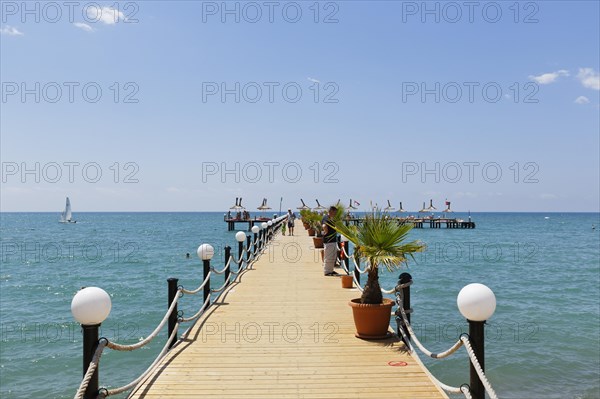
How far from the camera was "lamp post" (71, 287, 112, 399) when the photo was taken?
423cm

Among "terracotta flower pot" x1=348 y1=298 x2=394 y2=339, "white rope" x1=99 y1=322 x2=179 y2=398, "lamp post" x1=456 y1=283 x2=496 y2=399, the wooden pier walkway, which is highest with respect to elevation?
"lamp post" x1=456 y1=283 x2=496 y2=399

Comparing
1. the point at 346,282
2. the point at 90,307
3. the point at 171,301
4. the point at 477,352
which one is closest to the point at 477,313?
the point at 477,352

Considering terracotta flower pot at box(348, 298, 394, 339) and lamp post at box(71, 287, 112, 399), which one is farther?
terracotta flower pot at box(348, 298, 394, 339)

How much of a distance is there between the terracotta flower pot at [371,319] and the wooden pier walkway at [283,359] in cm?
15

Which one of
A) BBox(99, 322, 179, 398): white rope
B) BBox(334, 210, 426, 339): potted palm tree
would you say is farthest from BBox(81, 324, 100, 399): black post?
BBox(334, 210, 426, 339): potted palm tree

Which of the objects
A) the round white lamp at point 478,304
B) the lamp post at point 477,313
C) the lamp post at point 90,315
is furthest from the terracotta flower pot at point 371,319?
the lamp post at point 90,315

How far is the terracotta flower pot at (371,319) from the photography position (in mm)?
7008

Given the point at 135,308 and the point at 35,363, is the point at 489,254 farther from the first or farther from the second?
the point at 35,363

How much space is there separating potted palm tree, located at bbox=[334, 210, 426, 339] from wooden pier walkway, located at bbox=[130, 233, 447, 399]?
241 millimetres

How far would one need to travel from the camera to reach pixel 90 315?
4262 millimetres

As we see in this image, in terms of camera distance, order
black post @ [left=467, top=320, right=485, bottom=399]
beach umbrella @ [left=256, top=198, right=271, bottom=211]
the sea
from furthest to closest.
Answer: beach umbrella @ [left=256, top=198, right=271, bottom=211]
the sea
black post @ [left=467, top=320, right=485, bottom=399]

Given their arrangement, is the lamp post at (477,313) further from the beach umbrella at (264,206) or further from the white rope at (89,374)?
the beach umbrella at (264,206)

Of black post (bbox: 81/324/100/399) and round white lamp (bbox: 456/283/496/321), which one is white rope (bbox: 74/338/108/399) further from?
round white lamp (bbox: 456/283/496/321)

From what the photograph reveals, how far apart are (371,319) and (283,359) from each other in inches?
59.2
